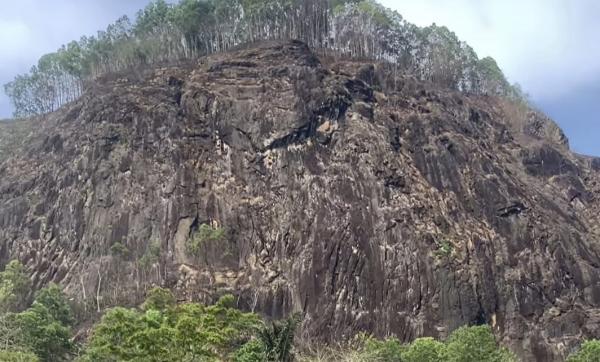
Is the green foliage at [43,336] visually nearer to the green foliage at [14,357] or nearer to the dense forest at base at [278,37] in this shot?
the green foliage at [14,357]

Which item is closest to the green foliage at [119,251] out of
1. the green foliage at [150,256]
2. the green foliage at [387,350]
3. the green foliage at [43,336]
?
the green foliage at [150,256]

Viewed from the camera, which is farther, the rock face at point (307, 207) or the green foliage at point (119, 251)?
the green foliage at point (119, 251)

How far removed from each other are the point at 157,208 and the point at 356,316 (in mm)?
22968

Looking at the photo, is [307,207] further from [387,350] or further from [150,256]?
[387,350]

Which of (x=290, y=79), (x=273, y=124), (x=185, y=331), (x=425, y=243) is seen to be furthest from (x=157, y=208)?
(x=185, y=331)

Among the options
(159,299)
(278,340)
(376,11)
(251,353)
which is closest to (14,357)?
A: (278,340)

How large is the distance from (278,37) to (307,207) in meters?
29.8

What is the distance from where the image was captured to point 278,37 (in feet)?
291

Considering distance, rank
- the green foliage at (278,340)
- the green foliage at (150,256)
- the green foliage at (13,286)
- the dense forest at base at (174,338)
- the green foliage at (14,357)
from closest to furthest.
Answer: the green foliage at (14,357) → the dense forest at base at (174,338) → the green foliage at (278,340) → the green foliage at (13,286) → the green foliage at (150,256)

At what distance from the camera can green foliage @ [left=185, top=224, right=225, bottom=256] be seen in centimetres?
6662

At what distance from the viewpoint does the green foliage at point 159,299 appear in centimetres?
5719

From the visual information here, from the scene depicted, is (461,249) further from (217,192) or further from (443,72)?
(443,72)

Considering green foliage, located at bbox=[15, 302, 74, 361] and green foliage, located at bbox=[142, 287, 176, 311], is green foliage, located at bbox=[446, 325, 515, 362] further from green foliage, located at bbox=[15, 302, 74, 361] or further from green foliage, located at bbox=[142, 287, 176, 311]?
green foliage, located at bbox=[15, 302, 74, 361]

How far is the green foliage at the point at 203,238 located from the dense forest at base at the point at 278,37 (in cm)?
3053
